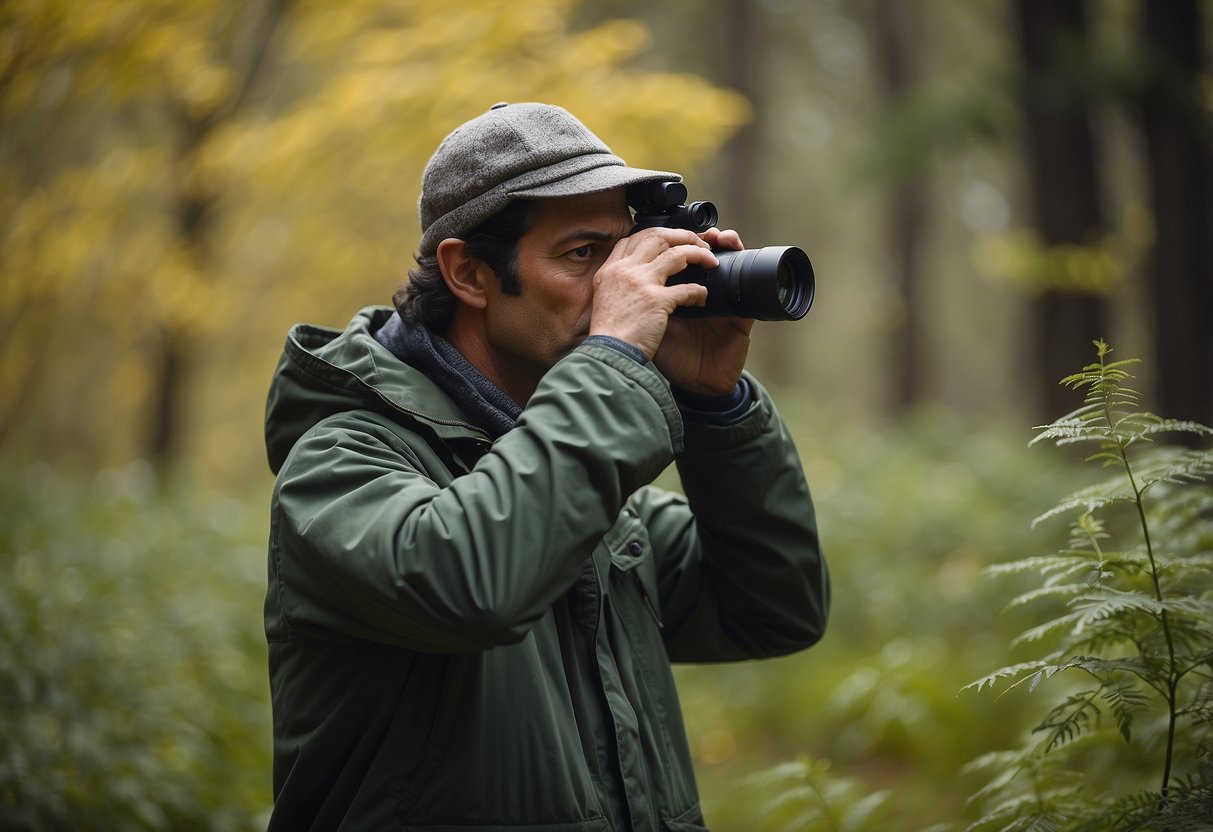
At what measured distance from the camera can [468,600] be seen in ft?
5.17

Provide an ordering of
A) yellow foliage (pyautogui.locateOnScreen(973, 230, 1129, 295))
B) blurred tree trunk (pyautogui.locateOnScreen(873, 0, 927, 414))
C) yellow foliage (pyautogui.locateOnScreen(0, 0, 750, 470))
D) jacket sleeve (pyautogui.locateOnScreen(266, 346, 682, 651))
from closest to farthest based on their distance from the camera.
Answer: jacket sleeve (pyautogui.locateOnScreen(266, 346, 682, 651)) < yellow foliage (pyautogui.locateOnScreen(0, 0, 750, 470)) < yellow foliage (pyautogui.locateOnScreen(973, 230, 1129, 295)) < blurred tree trunk (pyautogui.locateOnScreen(873, 0, 927, 414))

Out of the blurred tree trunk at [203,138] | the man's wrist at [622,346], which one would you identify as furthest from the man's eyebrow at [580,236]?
the blurred tree trunk at [203,138]

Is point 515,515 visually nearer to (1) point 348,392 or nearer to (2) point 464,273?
(1) point 348,392

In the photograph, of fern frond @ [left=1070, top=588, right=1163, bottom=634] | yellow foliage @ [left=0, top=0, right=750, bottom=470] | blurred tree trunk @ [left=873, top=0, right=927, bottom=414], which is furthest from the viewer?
blurred tree trunk @ [left=873, top=0, right=927, bottom=414]

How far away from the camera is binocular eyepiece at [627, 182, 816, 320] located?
1.97 meters

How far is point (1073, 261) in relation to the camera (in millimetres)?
6785

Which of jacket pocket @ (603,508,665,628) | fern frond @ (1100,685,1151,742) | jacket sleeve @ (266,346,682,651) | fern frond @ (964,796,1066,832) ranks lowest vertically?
fern frond @ (964,796,1066,832)

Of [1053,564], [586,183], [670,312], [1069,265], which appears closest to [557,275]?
[586,183]

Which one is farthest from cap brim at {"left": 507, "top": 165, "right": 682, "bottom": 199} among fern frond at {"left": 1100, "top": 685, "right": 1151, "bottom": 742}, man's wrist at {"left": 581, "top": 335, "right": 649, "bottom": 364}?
fern frond at {"left": 1100, "top": 685, "right": 1151, "bottom": 742}

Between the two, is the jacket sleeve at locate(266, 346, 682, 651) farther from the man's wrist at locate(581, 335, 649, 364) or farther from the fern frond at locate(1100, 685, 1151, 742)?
the fern frond at locate(1100, 685, 1151, 742)

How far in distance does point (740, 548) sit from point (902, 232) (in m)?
11.6

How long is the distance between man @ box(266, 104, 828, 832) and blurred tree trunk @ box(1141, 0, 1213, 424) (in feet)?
14.3

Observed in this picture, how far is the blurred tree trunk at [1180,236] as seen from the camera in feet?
18.7

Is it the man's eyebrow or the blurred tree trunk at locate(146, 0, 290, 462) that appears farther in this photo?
the blurred tree trunk at locate(146, 0, 290, 462)
